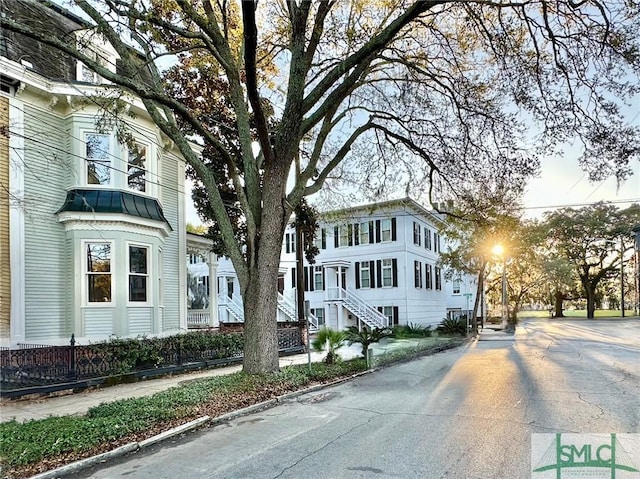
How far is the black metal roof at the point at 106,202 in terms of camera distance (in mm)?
12328

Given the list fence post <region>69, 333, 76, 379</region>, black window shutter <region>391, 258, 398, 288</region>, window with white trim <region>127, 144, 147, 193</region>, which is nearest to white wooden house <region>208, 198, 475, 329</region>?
black window shutter <region>391, 258, 398, 288</region>

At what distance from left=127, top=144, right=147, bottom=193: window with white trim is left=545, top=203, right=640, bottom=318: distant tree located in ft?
140

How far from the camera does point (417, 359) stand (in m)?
15.2

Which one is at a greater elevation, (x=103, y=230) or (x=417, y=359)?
(x=103, y=230)

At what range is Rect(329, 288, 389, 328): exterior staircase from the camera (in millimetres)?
26625

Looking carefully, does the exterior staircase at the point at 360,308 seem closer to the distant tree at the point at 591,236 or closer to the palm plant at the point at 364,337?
the palm plant at the point at 364,337

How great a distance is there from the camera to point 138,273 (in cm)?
1330

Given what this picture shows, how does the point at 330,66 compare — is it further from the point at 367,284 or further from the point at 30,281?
the point at 367,284

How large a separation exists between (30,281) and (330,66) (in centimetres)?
971

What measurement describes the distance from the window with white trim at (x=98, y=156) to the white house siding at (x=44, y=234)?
2.12 feet

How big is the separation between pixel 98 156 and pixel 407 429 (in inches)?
448

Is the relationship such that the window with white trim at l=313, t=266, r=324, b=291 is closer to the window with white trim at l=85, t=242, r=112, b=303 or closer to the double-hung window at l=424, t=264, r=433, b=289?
the double-hung window at l=424, t=264, r=433, b=289

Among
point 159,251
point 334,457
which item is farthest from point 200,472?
point 159,251

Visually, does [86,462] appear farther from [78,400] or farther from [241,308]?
[241,308]
